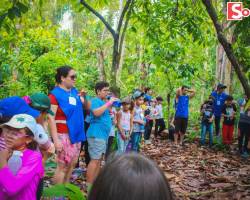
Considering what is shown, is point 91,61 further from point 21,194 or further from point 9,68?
point 21,194

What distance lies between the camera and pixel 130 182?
1.09m

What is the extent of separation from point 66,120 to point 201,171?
3685 millimetres

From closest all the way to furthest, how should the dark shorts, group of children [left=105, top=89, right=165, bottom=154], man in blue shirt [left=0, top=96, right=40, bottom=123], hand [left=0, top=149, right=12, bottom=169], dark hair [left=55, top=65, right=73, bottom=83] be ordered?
hand [left=0, top=149, right=12, bottom=169]
man in blue shirt [left=0, top=96, right=40, bottom=123]
dark hair [left=55, top=65, right=73, bottom=83]
group of children [left=105, top=89, right=165, bottom=154]
the dark shorts

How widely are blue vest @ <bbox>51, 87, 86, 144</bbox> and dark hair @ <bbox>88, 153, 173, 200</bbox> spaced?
9.91 feet

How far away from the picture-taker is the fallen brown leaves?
525cm

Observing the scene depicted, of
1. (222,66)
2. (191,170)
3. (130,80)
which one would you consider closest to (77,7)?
(191,170)

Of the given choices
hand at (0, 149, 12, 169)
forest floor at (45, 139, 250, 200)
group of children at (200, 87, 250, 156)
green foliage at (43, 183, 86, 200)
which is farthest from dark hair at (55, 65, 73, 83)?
group of children at (200, 87, 250, 156)

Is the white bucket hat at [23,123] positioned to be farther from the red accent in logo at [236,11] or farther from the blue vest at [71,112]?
the red accent in logo at [236,11]

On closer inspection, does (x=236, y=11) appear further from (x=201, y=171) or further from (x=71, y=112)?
(x=201, y=171)

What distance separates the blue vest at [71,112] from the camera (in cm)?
411

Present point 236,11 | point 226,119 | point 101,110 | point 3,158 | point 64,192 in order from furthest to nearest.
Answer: point 226,119
point 101,110
point 236,11
point 64,192
point 3,158

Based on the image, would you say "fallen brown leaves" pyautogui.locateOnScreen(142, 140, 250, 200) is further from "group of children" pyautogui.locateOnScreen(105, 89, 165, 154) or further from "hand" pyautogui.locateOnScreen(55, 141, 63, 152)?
"hand" pyautogui.locateOnScreen(55, 141, 63, 152)

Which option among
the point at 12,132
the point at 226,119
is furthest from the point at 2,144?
the point at 226,119

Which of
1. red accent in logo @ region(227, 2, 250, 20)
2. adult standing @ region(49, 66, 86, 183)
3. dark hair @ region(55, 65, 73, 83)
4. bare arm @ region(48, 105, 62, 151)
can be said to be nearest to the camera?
red accent in logo @ region(227, 2, 250, 20)
